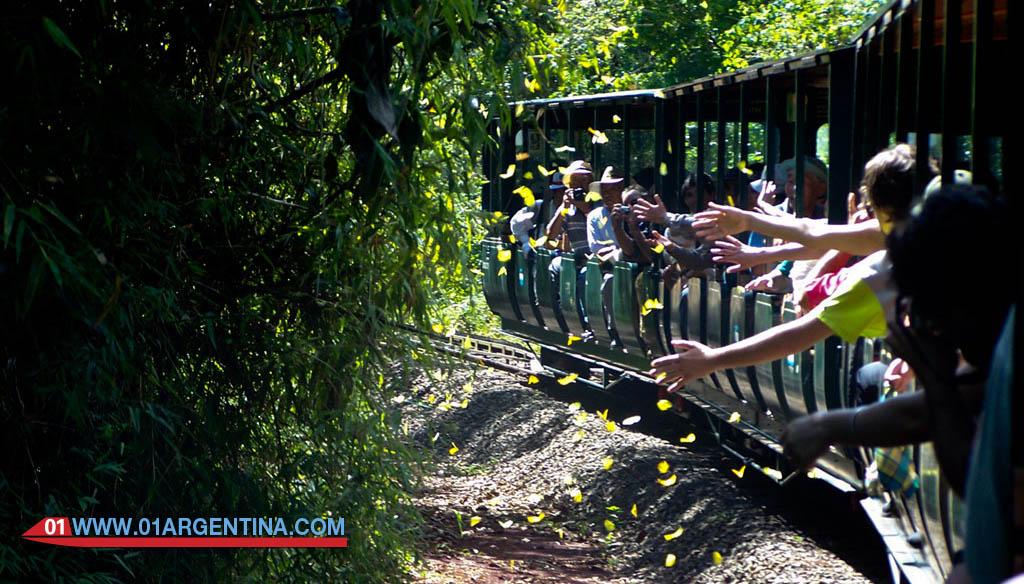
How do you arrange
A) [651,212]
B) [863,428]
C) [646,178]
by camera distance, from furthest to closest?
[646,178]
[651,212]
[863,428]

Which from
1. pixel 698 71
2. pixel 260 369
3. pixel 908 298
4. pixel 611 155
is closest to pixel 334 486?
pixel 260 369

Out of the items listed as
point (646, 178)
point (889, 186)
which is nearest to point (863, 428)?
point (889, 186)

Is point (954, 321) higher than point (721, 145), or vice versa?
point (954, 321)

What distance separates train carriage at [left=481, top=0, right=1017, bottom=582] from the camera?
3.49 meters

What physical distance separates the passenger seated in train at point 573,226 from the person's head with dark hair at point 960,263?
8.31 metres

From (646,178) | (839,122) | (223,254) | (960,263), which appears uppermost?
(960,263)

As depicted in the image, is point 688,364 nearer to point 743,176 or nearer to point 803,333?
point 803,333

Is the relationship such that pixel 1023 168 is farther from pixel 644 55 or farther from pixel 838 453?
pixel 644 55

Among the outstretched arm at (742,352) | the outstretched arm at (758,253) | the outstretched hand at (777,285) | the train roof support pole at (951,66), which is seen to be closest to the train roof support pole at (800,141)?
the outstretched hand at (777,285)

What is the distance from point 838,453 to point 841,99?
71.8 inches

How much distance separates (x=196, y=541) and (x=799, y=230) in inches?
92.4

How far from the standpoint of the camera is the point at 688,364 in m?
3.08

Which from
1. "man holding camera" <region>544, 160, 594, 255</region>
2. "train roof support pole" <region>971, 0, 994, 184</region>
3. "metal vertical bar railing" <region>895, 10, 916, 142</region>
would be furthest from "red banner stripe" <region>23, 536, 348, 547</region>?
"man holding camera" <region>544, 160, 594, 255</region>

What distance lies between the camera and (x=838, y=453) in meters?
5.93
